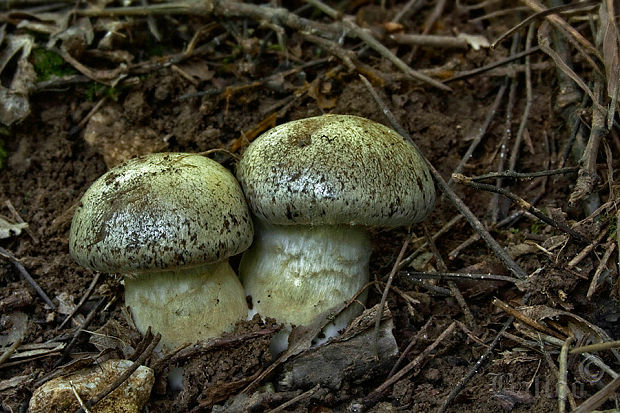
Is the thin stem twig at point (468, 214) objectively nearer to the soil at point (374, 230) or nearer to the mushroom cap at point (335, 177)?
the soil at point (374, 230)

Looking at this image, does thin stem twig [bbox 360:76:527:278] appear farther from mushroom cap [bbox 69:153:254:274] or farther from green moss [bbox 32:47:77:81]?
green moss [bbox 32:47:77:81]

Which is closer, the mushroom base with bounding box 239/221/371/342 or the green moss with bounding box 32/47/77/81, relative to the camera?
the mushroom base with bounding box 239/221/371/342

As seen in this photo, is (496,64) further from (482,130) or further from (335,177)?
(335,177)

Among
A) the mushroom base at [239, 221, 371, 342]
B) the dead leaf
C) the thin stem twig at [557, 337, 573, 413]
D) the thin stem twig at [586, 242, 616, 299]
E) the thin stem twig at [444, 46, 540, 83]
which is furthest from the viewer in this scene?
the thin stem twig at [444, 46, 540, 83]

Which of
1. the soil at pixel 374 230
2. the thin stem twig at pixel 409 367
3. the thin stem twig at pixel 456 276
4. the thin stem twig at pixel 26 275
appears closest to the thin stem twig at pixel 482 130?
the soil at pixel 374 230

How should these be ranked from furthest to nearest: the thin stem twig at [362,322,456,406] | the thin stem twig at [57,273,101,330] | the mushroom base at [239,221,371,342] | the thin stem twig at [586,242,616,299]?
1. the thin stem twig at [57,273,101,330]
2. the mushroom base at [239,221,371,342]
3. the thin stem twig at [362,322,456,406]
4. the thin stem twig at [586,242,616,299]

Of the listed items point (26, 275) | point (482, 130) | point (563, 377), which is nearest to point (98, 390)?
point (26, 275)

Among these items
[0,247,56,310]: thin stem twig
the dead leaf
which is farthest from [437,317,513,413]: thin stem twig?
the dead leaf
